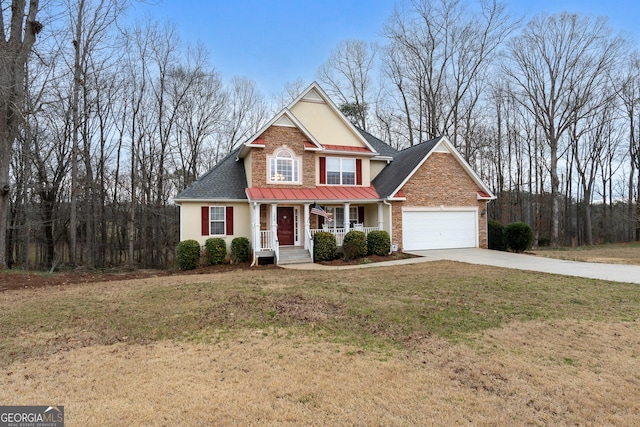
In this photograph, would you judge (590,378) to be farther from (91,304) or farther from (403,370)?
(91,304)

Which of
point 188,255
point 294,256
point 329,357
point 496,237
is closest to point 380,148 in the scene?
point 496,237

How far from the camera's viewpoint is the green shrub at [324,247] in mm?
15617

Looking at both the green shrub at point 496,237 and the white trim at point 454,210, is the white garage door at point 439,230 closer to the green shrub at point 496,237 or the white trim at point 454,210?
the white trim at point 454,210

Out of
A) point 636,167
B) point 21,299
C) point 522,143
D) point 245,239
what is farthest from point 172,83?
point 636,167

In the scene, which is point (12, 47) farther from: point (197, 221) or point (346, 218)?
point (346, 218)

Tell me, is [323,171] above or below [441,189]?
above

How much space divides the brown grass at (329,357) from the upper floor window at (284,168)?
9004mm

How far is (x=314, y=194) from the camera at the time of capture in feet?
55.3

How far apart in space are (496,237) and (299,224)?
11.1m

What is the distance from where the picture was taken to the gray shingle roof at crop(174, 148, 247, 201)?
16203 millimetres

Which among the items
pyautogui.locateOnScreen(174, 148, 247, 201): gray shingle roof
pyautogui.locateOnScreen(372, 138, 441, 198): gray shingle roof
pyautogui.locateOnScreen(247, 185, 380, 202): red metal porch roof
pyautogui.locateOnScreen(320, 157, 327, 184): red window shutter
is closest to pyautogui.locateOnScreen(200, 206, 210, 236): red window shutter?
pyautogui.locateOnScreen(174, 148, 247, 201): gray shingle roof

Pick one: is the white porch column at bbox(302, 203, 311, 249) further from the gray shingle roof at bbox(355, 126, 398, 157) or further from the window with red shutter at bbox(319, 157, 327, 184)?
the gray shingle roof at bbox(355, 126, 398, 157)

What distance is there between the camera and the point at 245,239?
16234 millimetres

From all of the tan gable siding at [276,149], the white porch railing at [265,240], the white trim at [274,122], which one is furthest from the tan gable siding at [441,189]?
the white porch railing at [265,240]
